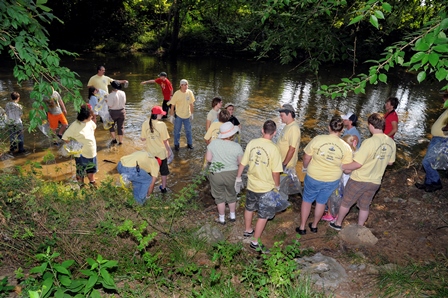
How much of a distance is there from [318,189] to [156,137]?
3005mm

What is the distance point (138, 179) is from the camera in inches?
218

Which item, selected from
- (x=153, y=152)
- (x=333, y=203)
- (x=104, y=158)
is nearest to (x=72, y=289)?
(x=153, y=152)

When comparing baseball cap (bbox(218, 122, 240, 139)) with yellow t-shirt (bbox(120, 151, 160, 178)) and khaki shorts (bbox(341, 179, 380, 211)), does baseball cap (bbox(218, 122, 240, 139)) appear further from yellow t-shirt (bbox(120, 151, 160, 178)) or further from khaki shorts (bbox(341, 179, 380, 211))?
khaki shorts (bbox(341, 179, 380, 211))

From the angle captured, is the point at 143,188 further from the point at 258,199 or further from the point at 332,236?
the point at 332,236

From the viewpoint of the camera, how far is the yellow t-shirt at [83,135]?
19.6 feet

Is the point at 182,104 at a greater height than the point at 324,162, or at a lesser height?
lesser

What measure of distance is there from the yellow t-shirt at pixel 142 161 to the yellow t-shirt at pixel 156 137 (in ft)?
1.40

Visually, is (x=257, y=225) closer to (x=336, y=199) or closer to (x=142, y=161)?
(x=336, y=199)

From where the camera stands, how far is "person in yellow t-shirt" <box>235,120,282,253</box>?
4609mm

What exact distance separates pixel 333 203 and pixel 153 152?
3.36m

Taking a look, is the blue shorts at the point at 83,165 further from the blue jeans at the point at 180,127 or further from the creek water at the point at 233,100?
the blue jeans at the point at 180,127

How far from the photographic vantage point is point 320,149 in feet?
15.8

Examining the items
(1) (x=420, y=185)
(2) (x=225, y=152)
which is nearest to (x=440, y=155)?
(1) (x=420, y=185)

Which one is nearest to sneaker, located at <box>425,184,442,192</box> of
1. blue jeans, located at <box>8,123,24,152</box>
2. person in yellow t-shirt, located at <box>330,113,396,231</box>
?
person in yellow t-shirt, located at <box>330,113,396,231</box>
